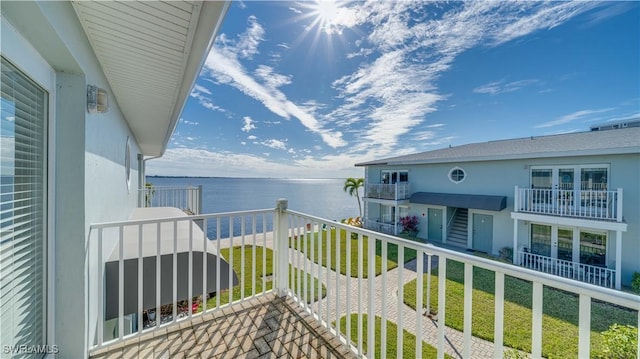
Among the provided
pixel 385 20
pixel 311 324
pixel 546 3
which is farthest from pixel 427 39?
pixel 311 324

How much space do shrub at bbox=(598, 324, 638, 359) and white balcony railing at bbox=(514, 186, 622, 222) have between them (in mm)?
7371

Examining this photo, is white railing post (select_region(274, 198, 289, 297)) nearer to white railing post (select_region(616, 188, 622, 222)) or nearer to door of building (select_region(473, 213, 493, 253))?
white railing post (select_region(616, 188, 622, 222))

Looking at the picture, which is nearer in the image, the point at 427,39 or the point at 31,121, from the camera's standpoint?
the point at 31,121

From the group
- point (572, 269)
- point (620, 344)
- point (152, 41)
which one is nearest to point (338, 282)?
point (152, 41)

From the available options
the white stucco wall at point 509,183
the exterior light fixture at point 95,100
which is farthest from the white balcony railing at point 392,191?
the exterior light fixture at point 95,100

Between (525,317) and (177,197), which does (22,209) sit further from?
(177,197)

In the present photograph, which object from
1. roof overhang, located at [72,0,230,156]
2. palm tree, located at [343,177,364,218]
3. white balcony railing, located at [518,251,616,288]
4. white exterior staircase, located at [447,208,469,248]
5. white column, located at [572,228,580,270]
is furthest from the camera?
palm tree, located at [343,177,364,218]

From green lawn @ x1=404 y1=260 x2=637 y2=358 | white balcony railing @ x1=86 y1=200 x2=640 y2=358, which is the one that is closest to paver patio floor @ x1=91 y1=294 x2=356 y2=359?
white balcony railing @ x1=86 y1=200 x2=640 y2=358

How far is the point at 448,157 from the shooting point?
40.2ft

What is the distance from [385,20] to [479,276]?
8380 mm

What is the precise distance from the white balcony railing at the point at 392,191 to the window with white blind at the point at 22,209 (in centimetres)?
1328

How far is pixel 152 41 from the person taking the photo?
1895 millimetres

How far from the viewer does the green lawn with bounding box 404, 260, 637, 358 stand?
172 inches

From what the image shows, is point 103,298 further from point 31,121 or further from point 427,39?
point 427,39
